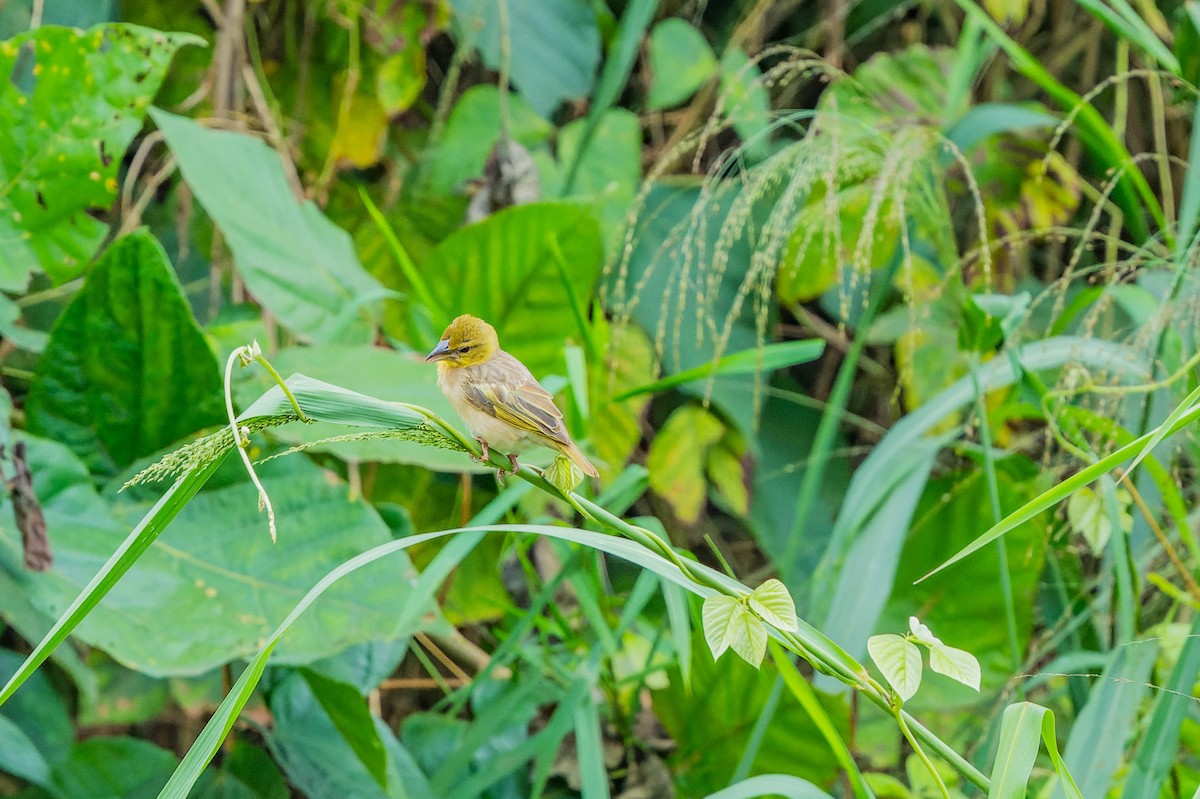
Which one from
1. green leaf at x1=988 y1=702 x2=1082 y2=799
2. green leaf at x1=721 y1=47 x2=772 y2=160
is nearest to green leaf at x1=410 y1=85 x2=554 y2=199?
green leaf at x1=721 y1=47 x2=772 y2=160

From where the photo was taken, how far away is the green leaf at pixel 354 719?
5.33 feet

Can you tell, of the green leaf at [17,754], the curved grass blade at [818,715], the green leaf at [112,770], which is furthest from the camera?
the green leaf at [112,770]

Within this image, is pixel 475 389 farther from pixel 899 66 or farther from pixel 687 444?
pixel 899 66

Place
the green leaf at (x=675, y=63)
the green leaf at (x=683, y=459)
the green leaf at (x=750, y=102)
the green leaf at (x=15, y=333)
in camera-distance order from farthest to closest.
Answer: the green leaf at (x=675, y=63)
the green leaf at (x=750, y=102)
the green leaf at (x=683, y=459)
the green leaf at (x=15, y=333)

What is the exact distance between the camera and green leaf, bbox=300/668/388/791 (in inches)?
64.0

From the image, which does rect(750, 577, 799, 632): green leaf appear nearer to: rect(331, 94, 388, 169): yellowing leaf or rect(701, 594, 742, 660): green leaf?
rect(701, 594, 742, 660): green leaf

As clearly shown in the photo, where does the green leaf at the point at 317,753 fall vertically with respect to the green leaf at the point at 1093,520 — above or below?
below

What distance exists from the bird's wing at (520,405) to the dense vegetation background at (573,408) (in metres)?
0.22

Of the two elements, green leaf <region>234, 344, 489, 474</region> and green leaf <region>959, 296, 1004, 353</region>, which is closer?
green leaf <region>959, 296, 1004, 353</region>

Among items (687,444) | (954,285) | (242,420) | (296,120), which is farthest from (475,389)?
(296,120)

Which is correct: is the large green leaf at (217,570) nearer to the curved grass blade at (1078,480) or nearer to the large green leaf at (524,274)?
the large green leaf at (524,274)

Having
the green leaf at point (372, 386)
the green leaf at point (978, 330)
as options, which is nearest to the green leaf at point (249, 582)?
the green leaf at point (372, 386)

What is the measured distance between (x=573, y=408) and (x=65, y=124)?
90 centimetres

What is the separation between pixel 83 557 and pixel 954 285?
1766mm
